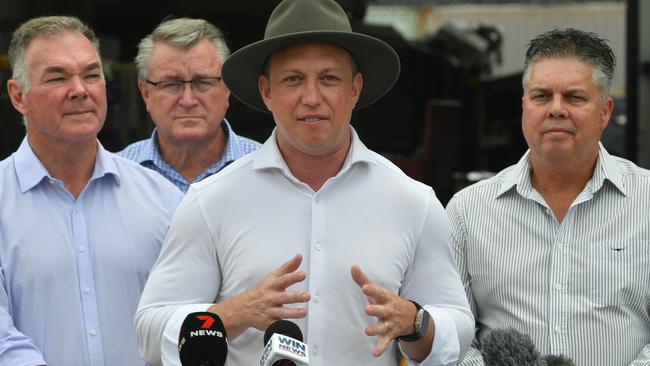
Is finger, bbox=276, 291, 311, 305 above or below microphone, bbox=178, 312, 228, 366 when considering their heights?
above

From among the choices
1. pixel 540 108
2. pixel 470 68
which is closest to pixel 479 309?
pixel 540 108

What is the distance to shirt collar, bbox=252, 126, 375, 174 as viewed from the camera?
3436mm

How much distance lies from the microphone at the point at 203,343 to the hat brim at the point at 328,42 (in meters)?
0.91

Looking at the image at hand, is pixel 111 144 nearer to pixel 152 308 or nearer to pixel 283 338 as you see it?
pixel 152 308

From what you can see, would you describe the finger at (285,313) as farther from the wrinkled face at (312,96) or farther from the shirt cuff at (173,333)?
the wrinkled face at (312,96)

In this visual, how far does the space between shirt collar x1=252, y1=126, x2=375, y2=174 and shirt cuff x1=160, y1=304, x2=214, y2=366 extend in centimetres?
48

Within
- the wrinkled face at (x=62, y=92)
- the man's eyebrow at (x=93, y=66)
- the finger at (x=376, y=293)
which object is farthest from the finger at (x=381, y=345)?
the man's eyebrow at (x=93, y=66)

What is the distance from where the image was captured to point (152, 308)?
3.34 metres

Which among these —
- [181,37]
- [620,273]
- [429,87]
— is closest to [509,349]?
[620,273]

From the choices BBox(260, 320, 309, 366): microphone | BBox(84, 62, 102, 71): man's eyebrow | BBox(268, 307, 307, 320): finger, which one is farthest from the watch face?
BBox(84, 62, 102, 71): man's eyebrow

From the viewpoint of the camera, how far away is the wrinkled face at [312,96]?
3.35m

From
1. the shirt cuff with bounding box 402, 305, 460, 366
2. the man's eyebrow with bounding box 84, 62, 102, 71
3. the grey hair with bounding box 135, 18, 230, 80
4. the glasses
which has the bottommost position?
the shirt cuff with bounding box 402, 305, 460, 366

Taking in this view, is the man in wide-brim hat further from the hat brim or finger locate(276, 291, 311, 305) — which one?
finger locate(276, 291, 311, 305)

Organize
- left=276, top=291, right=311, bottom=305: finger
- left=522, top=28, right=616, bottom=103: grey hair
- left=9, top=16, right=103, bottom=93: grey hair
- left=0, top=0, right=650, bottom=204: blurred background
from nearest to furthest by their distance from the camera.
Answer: left=276, top=291, right=311, bottom=305: finger
left=9, top=16, right=103, bottom=93: grey hair
left=522, top=28, right=616, bottom=103: grey hair
left=0, top=0, right=650, bottom=204: blurred background
